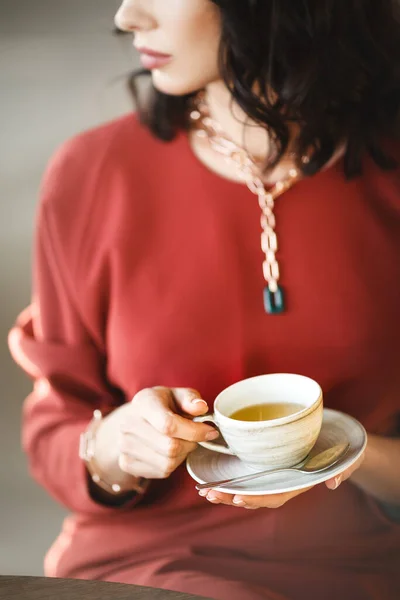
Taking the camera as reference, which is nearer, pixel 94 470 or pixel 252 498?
pixel 252 498

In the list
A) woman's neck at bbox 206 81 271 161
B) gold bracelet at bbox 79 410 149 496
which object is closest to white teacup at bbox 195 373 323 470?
gold bracelet at bbox 79 410 149 496

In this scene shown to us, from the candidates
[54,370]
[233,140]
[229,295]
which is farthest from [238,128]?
[54,370]

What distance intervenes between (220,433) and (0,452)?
19 centimetres

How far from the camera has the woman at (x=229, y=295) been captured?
574 millimetres

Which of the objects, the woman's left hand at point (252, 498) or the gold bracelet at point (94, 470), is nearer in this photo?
the woman's left hand at point (252, 498)

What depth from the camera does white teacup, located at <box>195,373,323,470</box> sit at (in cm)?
48

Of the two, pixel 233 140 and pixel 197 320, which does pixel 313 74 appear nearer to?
pixel 233 140

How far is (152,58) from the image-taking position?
55 cm

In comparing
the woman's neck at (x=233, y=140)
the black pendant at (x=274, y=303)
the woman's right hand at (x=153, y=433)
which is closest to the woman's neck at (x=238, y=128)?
the woman's neck at (x=233, y=140)

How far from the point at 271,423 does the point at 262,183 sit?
23 centimetres

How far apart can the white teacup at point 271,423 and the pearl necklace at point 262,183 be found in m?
0.07

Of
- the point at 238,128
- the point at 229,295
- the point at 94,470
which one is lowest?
the point at 94,470

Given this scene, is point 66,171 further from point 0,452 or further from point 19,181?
point 0,452

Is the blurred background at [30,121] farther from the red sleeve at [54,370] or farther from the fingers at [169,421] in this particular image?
the fingers at [169,421]
